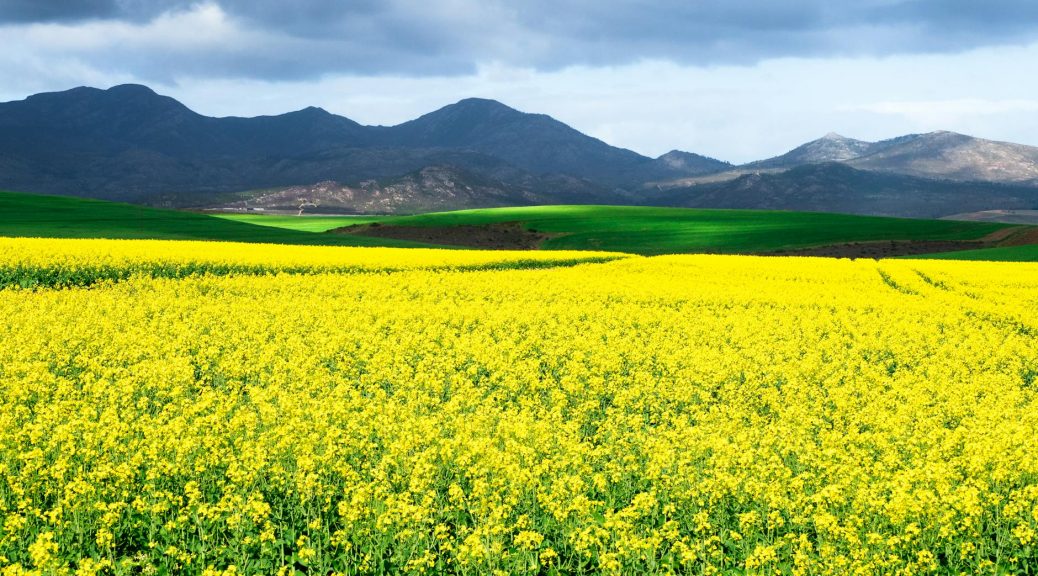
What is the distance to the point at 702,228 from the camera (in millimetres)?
105625

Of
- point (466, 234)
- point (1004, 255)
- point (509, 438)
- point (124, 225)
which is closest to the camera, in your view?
point (509, 438)

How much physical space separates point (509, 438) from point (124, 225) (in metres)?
78.7

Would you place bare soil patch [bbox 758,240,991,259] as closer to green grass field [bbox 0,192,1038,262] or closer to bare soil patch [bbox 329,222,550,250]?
green grass field [bbox 0,192,1038,262]

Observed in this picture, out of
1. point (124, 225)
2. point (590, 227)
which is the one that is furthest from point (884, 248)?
point (124, 225)

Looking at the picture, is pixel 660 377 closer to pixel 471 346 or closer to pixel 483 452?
pixel 471 346

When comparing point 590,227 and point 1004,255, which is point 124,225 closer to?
point 590,227

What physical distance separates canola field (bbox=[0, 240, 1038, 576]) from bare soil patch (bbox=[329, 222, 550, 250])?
7249cm

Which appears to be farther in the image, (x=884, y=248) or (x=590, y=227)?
(x=590, y=227)

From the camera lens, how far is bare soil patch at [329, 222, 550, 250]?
102 metres

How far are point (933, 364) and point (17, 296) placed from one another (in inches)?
1175

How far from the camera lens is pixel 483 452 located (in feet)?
36.4

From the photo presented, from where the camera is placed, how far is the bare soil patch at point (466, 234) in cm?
10194

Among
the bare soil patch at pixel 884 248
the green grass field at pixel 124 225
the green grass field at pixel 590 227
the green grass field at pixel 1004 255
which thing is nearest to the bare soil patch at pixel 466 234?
the green grass field at pixel 590 227

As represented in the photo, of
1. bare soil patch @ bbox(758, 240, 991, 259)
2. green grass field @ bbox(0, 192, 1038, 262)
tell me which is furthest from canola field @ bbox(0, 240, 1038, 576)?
bare soil patch @ bbox(758, 240, 991, 259)
